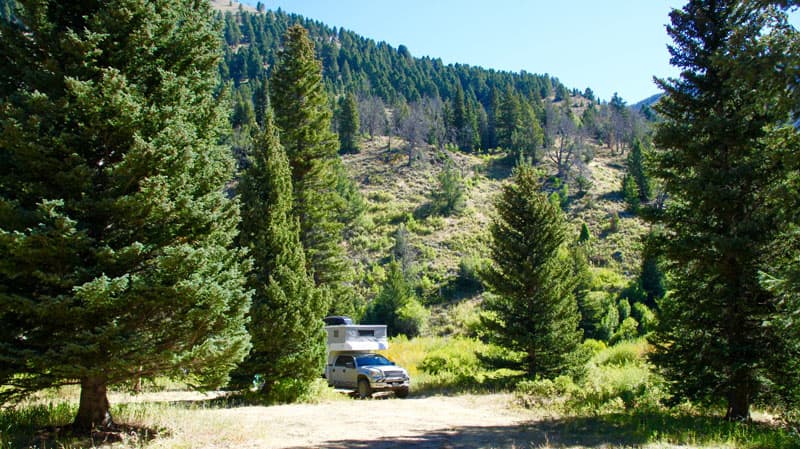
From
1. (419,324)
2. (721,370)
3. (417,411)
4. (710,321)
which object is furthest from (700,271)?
(419,324)

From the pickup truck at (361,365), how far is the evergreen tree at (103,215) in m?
8.46

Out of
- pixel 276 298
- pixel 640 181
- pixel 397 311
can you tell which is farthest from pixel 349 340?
pixel 640 181

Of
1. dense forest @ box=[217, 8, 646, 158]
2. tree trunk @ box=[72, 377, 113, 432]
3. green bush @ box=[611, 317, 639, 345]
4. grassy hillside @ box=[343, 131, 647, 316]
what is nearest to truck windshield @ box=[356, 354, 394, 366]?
tree trunk @ box=[72, 377, 113, 432]

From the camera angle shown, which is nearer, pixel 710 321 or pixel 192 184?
pixel 192 184

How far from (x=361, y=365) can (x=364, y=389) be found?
3.08 feet

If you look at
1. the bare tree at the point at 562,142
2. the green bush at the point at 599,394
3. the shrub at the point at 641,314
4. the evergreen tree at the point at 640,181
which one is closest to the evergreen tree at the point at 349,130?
the bare tree at the point at 562,142

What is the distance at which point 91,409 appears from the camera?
7.84m

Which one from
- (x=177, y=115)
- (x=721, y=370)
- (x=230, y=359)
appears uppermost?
(x=177, y=115)

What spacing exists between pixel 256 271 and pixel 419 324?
84.2 feet

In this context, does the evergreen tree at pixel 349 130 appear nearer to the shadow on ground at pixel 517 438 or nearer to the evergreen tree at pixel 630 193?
the evergreen tree at pixel 630 193

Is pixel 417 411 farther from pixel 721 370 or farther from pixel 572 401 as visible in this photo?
pixel 721 370

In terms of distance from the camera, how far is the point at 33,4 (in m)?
7.50

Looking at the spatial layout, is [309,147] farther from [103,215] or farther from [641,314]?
[641,314]

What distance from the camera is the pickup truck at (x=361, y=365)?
54.0 ft
